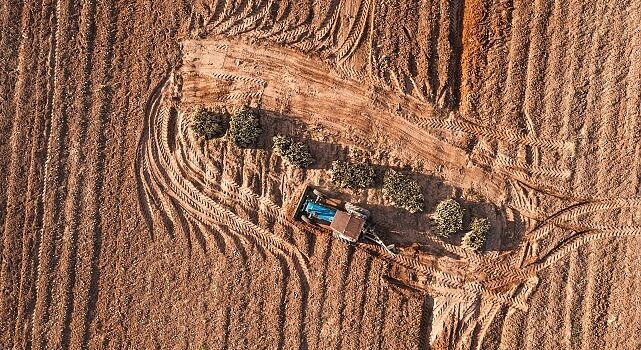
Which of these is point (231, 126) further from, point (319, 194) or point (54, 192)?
point (54, 192)

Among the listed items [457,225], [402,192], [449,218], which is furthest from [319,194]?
[457,225]

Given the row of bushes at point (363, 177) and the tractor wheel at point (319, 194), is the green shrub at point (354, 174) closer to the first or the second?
the row of bushes at point (363, 177)

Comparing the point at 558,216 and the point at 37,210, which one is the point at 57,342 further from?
the point at 558,216

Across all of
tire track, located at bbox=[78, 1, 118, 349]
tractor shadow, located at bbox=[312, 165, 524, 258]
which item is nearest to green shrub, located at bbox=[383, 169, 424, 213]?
tractor shadow, located at bbox=[312, 165, 524, 258]

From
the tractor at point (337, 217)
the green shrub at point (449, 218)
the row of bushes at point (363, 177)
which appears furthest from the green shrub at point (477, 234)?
the tractor at point (337, 217)

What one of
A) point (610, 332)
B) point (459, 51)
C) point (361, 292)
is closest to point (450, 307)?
point (361, 292)

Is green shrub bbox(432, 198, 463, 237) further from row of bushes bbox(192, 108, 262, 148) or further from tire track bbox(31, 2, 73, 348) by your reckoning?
tire track bbox(31, 2, 73, 348)
